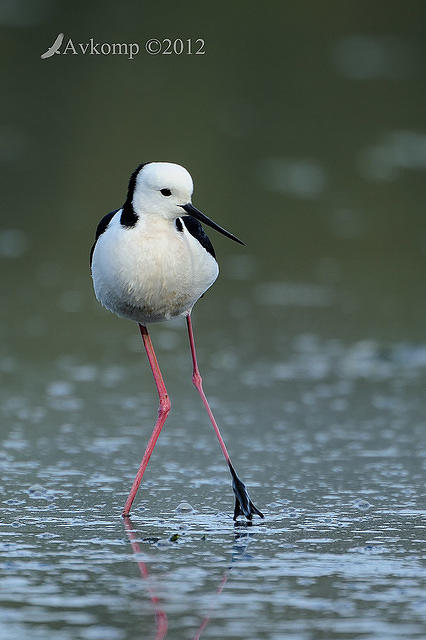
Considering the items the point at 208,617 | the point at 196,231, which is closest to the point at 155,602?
the point at 208,617

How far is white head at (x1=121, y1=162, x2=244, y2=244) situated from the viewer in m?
5.58

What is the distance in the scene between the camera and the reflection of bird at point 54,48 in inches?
709

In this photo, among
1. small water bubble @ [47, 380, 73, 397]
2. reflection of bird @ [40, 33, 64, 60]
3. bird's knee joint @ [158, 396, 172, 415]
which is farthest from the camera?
reflection of bird @ [40, 33, 64, 60]

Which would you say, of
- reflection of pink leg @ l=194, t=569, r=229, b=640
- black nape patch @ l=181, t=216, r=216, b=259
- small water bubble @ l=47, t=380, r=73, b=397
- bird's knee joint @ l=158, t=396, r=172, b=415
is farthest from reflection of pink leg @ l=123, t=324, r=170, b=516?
small water bubble @ l=47, t=380, r=73, b=397

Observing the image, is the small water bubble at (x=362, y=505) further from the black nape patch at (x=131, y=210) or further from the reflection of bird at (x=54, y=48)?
the reflection of bird at (x=54, y=48)

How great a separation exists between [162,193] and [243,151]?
1002cm

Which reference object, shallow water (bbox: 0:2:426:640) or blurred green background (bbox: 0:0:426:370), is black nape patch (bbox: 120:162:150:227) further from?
blurred green background (bbox: 0:0:426:370)

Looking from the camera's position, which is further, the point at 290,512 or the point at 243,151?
the point at 243,151

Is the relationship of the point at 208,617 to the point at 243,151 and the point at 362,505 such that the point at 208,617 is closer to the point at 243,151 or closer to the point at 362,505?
the point at 362,505

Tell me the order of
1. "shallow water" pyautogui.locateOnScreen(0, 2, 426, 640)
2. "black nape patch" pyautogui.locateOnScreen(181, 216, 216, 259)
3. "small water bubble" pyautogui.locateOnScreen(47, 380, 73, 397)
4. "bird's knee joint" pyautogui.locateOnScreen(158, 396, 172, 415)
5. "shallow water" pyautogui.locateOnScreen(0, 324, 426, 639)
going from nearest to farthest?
"shallow water" pyautogui.locateOnScreen(0, 324, 426, 639) → "shallow water" pyautogui.locateOnScreen(0, 2, 426, 640) → "black nape patch" pyautogui.locateOnScreen(181, 216, 216, 259) → "bird's knee joint" pyautogui.locateOnScreen(158, 396, 172, 415) → "small water bubble" pyautogui.locateOnScreen(47, 380, 73, 397)

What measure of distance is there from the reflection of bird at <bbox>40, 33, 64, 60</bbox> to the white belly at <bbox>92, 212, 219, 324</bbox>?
12.5 meters

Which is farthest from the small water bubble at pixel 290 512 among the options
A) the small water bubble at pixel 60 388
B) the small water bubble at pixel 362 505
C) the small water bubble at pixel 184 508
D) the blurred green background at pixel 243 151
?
the blurred green background at pixel 243 151

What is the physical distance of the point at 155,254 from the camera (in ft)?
18.7

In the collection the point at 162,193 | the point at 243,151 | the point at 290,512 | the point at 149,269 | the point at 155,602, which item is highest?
the point at 243,151
